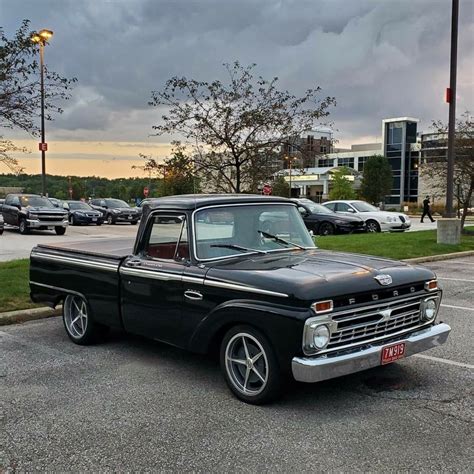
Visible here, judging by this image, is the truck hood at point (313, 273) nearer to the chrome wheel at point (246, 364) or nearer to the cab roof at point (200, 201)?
the chrome wheel at point (246, 364)

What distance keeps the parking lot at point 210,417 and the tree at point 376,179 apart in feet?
228

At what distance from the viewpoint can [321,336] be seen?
4285mm

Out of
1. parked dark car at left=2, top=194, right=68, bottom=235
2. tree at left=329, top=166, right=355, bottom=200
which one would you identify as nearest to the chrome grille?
parked dark car at left=2, top=194, right=68, bottom=235

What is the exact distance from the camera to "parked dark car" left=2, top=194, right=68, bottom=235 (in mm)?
24750

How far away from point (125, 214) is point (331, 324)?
31583mm

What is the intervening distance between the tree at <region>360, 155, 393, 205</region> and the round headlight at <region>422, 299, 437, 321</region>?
7048 centimetres

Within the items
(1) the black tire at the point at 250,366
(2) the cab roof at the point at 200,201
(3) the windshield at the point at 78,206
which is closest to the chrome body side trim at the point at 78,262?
(2) the cab roof at the point at 200,201

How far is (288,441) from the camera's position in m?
3.94

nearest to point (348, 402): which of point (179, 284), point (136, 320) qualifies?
point (179, 284)

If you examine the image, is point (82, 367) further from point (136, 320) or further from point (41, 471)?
point (41, 471)

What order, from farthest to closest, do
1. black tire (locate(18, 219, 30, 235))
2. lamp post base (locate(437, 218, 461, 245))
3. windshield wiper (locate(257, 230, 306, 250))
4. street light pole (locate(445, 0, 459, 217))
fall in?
black tire (locate(18, 219, 30, 235)) < lamp post base (locate(437, 218, 461, 245)) < street light pole (locate(445, 0, 459, 217)) < windshield wiper (locate(257, 230, 306, 250))

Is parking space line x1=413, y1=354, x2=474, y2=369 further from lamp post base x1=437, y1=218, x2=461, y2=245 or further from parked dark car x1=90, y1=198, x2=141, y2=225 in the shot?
parked dark car x1=90, y1=198, x2=141, y2=225

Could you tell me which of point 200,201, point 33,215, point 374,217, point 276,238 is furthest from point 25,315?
point 374,217

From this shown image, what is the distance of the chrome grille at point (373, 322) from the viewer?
441cm
